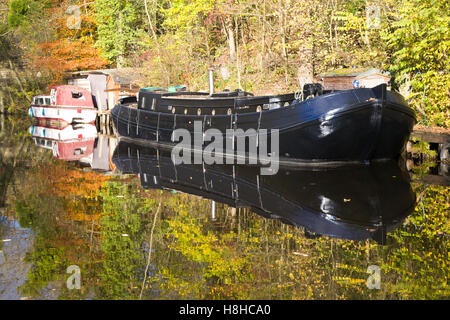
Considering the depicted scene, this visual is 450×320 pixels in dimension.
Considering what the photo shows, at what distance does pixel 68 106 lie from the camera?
129 ft

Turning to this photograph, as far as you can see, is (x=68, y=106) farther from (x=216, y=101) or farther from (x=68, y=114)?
(x=216, y=101)

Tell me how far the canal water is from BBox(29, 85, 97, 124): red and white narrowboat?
77.8 feet

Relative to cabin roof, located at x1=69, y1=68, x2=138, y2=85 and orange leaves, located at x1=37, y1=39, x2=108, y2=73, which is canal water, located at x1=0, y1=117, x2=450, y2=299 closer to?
cabin roof, located at x1=69, y1=68, x2=138, y2=85

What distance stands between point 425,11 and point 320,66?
11.1 metres

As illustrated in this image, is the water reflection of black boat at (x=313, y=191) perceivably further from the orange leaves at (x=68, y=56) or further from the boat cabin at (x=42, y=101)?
the orange leaves at (x=68, y=56)

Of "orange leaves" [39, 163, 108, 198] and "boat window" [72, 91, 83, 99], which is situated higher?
"boat window" [72, 91, 83, 99]

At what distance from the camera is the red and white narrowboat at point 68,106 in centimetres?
3912

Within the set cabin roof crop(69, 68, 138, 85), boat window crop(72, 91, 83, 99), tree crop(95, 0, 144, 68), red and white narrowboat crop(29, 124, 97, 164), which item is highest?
tree crop(95, 0, 144, 68)

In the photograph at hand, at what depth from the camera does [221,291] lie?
6.51 metres

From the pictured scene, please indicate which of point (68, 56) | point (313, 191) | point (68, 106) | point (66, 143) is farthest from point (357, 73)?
point (68, 56)

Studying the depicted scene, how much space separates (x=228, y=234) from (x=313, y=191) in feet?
12.8

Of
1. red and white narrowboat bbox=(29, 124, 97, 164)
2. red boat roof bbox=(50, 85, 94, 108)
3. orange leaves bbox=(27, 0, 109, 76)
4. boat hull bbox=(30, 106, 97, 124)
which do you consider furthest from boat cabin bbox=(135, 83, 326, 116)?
orange leaves bbox=(27, 0, 109, 76)

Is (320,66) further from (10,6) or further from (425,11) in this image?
(10,6)

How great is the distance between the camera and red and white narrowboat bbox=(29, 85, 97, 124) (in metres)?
39.1
